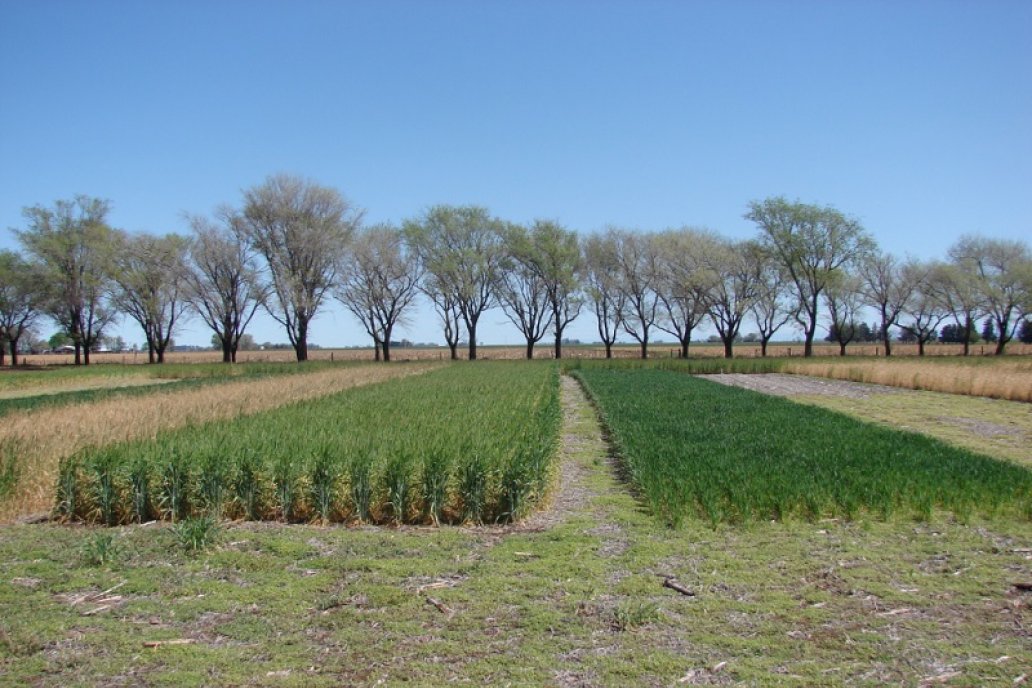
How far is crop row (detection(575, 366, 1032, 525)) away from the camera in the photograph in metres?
9.45

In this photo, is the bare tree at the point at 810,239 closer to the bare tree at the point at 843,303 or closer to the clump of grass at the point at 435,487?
Result: the bare tree at the point at 843,303

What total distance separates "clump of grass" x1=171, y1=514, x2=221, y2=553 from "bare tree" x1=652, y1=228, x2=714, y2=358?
6689cm

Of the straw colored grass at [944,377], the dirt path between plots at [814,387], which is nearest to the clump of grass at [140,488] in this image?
the dirt path between plots at [814,387]

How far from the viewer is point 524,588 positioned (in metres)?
6.76

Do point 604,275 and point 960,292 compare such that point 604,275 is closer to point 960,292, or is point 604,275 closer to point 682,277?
point 682,277

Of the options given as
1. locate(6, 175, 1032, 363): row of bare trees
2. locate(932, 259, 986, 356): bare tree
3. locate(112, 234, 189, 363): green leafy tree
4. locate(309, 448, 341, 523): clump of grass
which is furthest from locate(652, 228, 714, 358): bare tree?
locate(309, 448, 341, 523): clump of grass

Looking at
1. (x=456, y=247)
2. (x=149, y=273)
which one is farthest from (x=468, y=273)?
(x=149, y=273)

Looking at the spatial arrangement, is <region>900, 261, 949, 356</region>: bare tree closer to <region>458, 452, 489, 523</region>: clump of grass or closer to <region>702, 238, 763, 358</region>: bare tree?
<region>702, 238, 763, 358</region>: bare tree

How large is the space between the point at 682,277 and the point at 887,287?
28036 mm

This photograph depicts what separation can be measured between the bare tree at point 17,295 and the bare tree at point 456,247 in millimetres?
36069

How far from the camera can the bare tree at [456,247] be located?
234 feet

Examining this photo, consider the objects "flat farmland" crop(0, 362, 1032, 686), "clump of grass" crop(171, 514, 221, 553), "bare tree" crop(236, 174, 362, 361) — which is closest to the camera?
"flat farmland" crop(0, 362, 1032, 686)

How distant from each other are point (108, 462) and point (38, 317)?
75117 millimetres

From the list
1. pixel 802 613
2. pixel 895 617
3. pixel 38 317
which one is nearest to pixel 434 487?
pixel 802 613
